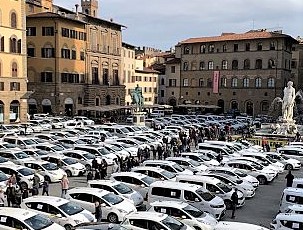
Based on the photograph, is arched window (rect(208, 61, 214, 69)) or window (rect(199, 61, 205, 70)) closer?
arched window (rect(208, 61, 214, 69))

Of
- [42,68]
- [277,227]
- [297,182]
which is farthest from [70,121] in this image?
[277,227]

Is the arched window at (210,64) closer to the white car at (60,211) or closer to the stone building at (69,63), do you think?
the stone building at (69,63)

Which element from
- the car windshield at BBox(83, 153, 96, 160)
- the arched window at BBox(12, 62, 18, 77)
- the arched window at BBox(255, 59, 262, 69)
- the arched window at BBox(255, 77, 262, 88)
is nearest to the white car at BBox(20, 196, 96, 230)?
the car windshield at BBox(83, 153, 96, 160)

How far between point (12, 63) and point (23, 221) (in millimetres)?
45978

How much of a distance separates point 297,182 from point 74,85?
52.8m

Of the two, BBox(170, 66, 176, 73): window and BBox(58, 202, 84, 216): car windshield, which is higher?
BBox(170, 66, 176, 73): window

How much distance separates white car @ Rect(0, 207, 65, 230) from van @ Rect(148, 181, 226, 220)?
222 inches

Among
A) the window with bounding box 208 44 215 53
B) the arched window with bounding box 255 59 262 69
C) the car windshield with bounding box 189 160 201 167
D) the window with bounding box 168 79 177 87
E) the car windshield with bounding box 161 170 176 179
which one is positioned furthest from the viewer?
the window with bounding box 168 79 177 87

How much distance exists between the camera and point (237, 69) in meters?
85.1

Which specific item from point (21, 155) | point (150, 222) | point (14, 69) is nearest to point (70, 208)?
point (150, 222)

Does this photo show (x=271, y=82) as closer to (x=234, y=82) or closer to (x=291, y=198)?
(x=234, y=82)

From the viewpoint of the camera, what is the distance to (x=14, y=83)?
191ft

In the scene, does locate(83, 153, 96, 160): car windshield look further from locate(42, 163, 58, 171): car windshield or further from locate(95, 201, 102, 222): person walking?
locate(95, 201, 102, 222): person walking

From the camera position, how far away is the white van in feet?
53.3
